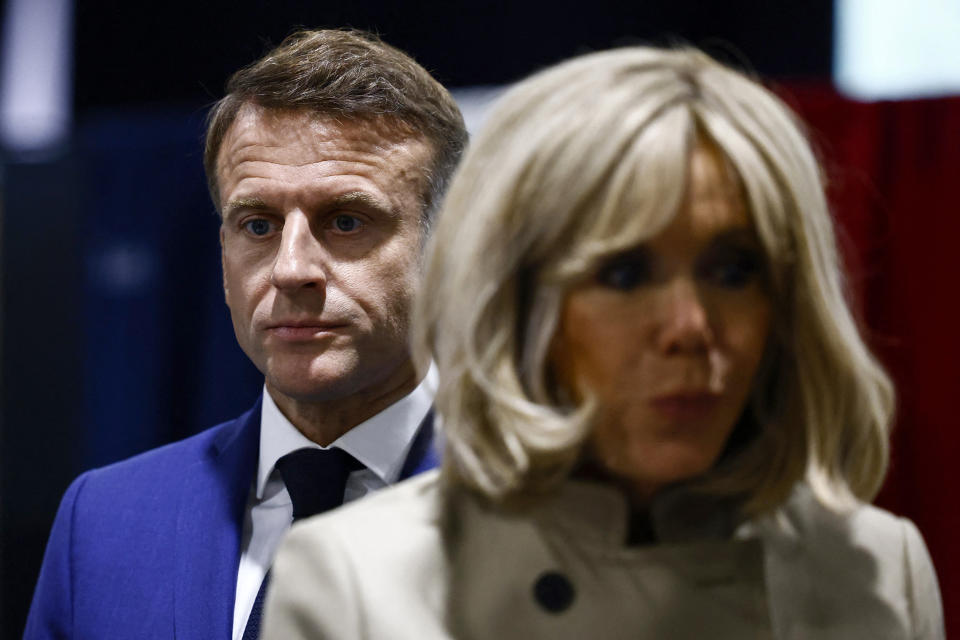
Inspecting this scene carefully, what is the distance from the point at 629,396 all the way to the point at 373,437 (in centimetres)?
47

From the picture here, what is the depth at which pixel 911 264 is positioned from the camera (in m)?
2.04

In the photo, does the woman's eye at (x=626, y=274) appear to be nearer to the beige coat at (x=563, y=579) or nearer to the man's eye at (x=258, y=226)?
the beige coat at (x=563, y=579)

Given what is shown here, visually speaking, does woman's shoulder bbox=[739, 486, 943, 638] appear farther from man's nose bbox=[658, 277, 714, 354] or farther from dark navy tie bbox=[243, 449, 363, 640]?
dark navy tie bbox=[243, 449, 363, 640]

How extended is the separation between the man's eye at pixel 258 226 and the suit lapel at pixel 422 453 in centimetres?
27

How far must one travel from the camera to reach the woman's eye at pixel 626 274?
83 centimetres

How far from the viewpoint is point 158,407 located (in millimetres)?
2164

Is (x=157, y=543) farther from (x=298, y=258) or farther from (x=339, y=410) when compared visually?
(x=298, y=258)

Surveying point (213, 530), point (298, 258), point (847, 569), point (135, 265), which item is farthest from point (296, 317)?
point (135, 265)

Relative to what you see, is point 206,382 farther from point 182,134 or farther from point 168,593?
point 168,593

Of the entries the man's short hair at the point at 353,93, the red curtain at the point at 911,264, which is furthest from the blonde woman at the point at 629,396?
the red curtain at the point at 911,264

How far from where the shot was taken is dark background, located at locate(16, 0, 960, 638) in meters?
2.16

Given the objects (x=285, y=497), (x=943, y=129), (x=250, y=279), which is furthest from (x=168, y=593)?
(x=943, y=129)

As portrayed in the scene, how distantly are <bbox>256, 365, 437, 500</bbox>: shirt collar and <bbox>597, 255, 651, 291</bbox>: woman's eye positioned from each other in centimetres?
42

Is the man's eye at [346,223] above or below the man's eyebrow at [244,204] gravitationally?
below
